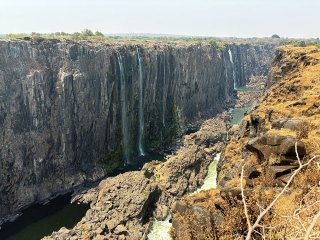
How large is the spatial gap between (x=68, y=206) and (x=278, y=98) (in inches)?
965

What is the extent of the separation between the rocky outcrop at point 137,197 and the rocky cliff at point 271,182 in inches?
408

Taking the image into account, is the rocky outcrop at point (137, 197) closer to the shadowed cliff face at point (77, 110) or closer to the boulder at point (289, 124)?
the shadowed cliff face at point (77, 110)

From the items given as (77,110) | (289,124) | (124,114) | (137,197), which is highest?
(289,124)

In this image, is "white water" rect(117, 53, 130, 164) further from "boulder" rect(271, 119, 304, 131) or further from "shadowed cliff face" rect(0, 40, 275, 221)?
"boulder" rect(271, 119, 304, 131)

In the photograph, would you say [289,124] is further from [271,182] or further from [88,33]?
[88,33]

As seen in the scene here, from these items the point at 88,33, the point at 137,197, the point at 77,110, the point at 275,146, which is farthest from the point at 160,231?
the point at 88,33

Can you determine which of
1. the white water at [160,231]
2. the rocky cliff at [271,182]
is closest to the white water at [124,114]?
the white water at [160,231]

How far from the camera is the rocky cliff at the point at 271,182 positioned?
Result: 6.86 metres

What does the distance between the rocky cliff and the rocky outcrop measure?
10.4 m

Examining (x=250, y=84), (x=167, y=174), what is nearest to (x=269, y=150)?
(x=167, y=174)

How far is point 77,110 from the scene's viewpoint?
47.8 meters

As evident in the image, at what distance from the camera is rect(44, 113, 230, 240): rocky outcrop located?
32.0 metres

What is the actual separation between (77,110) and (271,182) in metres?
37.5

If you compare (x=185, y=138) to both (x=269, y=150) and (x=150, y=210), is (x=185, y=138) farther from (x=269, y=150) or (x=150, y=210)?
(x=269, y=150)
